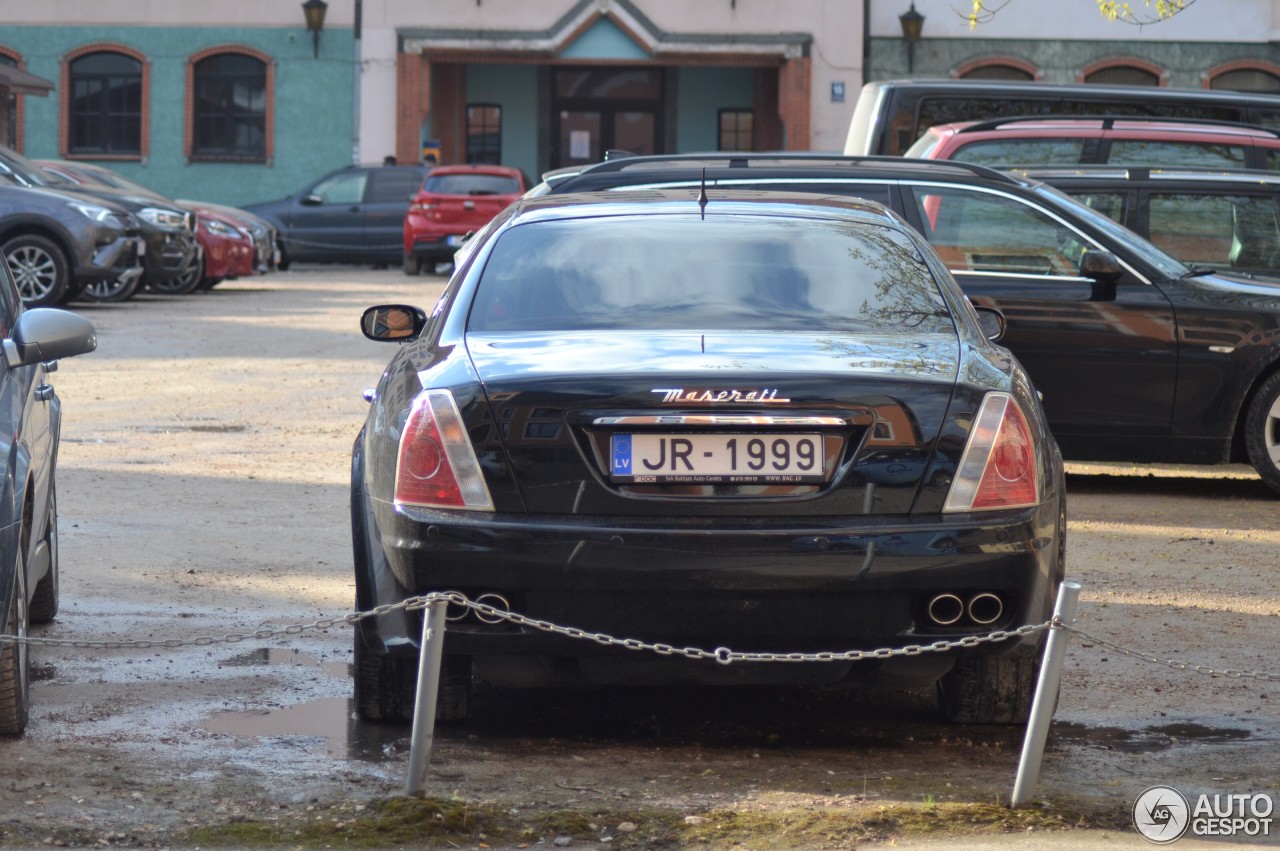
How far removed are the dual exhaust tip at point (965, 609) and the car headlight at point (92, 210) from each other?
16.6 metres

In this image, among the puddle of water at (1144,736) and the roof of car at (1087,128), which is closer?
the puddle of water at (1144,736)

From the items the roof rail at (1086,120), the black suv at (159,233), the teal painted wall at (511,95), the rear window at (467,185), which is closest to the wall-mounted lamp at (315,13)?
the teal painted wall at (511,95)

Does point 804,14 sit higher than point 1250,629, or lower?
higher

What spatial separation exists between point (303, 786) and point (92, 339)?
173 cm

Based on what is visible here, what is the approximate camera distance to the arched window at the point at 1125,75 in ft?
120

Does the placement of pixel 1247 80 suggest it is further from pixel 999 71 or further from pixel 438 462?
pixel 438 462

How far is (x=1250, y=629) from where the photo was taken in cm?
666

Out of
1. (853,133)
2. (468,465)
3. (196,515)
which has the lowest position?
(196,515)

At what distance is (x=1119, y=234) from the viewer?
9.64 m

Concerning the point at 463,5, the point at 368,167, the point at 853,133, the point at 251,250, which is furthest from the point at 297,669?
the point at 463,5

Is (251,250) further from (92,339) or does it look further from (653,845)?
(653,845)

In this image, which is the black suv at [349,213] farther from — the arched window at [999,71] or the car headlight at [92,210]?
the car headlight at [92,210]

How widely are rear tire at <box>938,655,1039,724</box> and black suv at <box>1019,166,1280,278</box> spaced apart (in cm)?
585
